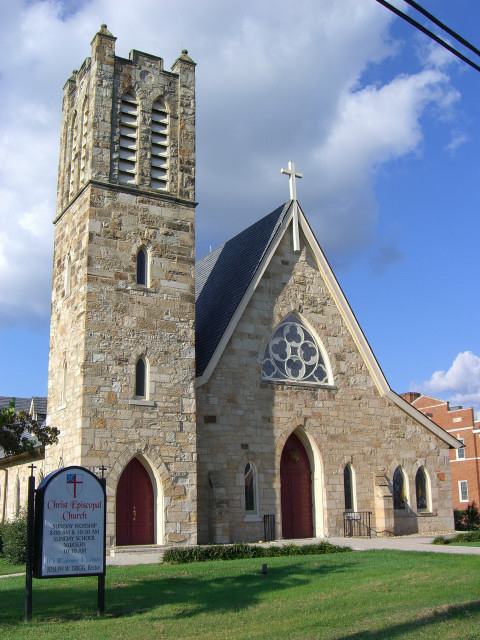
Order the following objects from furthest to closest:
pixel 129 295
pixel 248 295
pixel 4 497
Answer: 1. pixel 4 497
2. pixel 248 295
3. pixel 129 295

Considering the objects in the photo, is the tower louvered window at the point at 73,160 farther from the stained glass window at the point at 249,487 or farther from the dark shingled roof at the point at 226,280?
the stained glass window at the point at 249,487

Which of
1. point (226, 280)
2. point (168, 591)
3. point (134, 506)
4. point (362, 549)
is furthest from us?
point (226, 280)

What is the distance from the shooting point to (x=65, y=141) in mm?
24422

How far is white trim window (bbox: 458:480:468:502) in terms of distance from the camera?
50500 mm

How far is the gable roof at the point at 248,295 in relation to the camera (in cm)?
2255

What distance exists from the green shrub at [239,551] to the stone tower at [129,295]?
8.68 feet

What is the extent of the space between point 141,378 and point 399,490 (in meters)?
10.5

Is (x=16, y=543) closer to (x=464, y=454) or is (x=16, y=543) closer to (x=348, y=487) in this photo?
(x=348, y=487)

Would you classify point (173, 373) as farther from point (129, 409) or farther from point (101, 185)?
point (101, 185)

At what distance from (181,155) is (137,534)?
37.5ft

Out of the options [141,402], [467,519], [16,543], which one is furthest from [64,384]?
[467,519]

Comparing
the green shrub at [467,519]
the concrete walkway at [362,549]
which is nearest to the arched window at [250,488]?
the concrete walkway at [362,549]

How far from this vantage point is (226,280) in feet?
84.6

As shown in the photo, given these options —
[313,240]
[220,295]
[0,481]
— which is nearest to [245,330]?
[220,295]
